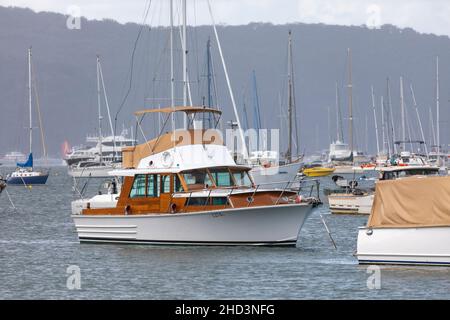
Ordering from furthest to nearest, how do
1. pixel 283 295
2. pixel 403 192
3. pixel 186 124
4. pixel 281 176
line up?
1. pixel 281 176
2. pixel 186 124
3. pixel 403 192
4. pixel 283 295

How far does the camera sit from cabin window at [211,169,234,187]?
133 ft

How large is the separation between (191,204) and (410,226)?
31.3 ft

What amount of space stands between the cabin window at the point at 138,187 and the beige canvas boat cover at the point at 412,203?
10.0 metres

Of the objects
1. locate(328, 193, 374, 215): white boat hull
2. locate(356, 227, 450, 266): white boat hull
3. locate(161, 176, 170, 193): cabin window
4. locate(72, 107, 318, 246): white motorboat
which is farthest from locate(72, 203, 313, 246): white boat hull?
locate(328, 193, 374, 215): white boat hull

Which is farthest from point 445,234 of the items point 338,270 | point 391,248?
point 338,270

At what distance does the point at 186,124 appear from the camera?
4869cm

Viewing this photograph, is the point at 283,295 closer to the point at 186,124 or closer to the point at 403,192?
the point at 403,192

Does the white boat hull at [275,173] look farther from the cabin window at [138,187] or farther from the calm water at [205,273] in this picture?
the cabin window at [138,187]

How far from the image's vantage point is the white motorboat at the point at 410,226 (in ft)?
105

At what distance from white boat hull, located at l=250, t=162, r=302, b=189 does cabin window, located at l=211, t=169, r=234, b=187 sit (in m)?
43.9

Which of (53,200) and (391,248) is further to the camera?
(53,200)

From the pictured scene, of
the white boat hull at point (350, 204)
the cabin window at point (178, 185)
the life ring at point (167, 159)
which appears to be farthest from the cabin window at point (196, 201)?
the white boat hull at point (350, 204)

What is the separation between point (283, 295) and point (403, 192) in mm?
4998
